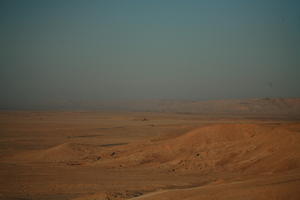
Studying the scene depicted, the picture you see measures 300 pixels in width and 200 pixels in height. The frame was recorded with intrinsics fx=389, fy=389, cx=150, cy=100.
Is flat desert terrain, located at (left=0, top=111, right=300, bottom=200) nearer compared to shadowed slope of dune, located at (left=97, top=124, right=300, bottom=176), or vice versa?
flat desert terrain, located at (left=0, top=111, right=300, bottom=200)

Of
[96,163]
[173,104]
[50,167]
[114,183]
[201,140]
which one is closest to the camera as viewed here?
[114,183]

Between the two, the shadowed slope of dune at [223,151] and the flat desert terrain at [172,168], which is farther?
the shadowed slope of dune at [223,151]

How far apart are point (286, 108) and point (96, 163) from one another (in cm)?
10897

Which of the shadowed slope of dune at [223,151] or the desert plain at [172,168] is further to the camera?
the shadowed slope of dune at [223,151]

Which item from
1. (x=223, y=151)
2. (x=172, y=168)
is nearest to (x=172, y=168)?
(x=172, y=168)

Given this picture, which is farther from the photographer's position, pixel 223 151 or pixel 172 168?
pixel 223 151

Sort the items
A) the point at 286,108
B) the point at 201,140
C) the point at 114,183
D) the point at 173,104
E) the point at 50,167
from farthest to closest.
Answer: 1. the point at 173,104
2. the point at 286,108
3. the point at 201,140
4. the point at 50,167
5. the point at 114,183

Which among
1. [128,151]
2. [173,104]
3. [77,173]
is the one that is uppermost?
[173,104]

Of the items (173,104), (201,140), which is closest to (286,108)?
(173,104)

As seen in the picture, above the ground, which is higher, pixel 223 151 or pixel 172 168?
pixel 223 151

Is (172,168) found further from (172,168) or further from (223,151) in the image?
(223,151)

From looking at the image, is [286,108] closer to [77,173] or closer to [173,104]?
[173,104]

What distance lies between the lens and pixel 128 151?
24094 mm

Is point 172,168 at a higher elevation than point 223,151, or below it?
below
